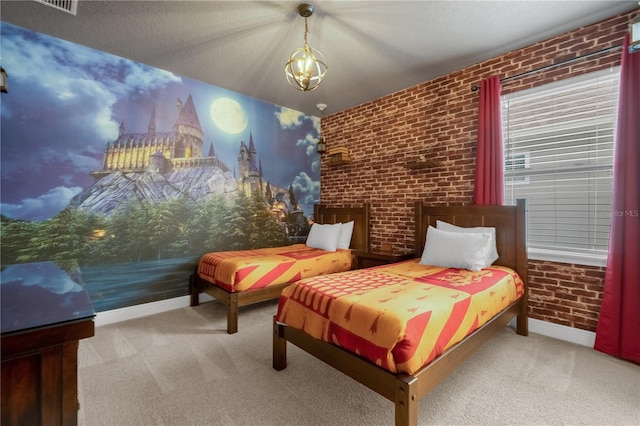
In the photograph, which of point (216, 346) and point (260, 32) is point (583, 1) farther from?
point (216, 346)

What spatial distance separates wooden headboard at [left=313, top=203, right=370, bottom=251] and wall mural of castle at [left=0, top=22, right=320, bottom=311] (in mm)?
978

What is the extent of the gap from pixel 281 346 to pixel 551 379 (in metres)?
2.03

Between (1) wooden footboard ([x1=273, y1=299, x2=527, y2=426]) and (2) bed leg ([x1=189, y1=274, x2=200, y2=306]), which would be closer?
(1) wooden footboard ([x1=273, y1=299, x2=527, y2=426])

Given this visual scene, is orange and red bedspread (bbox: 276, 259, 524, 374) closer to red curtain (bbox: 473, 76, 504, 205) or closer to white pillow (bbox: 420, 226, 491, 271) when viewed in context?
white pillow (bbox: 420, 226, 491, 271)

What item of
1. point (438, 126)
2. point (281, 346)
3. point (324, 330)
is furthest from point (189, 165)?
point (438, 126)

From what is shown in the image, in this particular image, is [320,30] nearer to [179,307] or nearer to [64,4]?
[64,4]

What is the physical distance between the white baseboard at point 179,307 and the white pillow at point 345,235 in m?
2.06

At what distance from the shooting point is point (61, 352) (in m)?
1.06

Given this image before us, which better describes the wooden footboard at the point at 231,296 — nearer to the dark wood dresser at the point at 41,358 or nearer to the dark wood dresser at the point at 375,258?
the dark wood dresser at the point at 375,258

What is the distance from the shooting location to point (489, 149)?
10.4 feet

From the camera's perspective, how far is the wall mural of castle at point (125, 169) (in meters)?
2.77

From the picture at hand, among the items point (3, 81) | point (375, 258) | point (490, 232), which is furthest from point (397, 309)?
point (3, 81)

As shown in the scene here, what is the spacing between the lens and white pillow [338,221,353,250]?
4.48 metres

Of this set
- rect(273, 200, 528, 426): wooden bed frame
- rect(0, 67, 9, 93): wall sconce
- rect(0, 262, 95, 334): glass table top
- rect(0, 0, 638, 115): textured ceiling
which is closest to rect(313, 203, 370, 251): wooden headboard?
rect(273, 200, 528, 426): wooden bed frame
